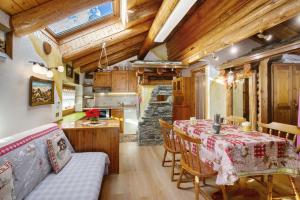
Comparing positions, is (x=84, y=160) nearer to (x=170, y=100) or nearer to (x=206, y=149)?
(x=206, y=149)

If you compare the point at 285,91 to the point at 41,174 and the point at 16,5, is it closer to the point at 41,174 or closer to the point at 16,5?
the point at 41,174

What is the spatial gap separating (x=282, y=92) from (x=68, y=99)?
5.49 m

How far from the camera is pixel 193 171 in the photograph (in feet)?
6.97

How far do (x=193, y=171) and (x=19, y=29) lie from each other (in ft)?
8.11

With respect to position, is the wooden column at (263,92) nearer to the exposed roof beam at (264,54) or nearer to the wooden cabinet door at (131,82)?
the exposed roof beam at (264,54)

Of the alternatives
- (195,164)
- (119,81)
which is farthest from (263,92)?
(119,81)

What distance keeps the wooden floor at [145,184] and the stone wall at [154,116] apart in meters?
A: 1.24

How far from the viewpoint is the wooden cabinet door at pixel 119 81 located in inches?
265

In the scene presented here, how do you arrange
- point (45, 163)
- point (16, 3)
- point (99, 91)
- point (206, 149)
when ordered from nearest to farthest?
point (16, 3) < point (45, 163) < point (206, 149) < point (99, 91)

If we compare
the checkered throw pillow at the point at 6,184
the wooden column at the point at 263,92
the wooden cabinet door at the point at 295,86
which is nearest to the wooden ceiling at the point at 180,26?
the wooden cabinet door at the point at 295,86

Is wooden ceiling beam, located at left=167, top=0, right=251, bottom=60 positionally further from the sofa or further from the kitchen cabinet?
the sofa

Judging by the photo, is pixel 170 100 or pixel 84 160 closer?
pixel 84 160

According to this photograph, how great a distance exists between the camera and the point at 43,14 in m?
2.07

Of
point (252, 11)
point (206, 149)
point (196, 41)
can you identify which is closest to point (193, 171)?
point (206, 149)
